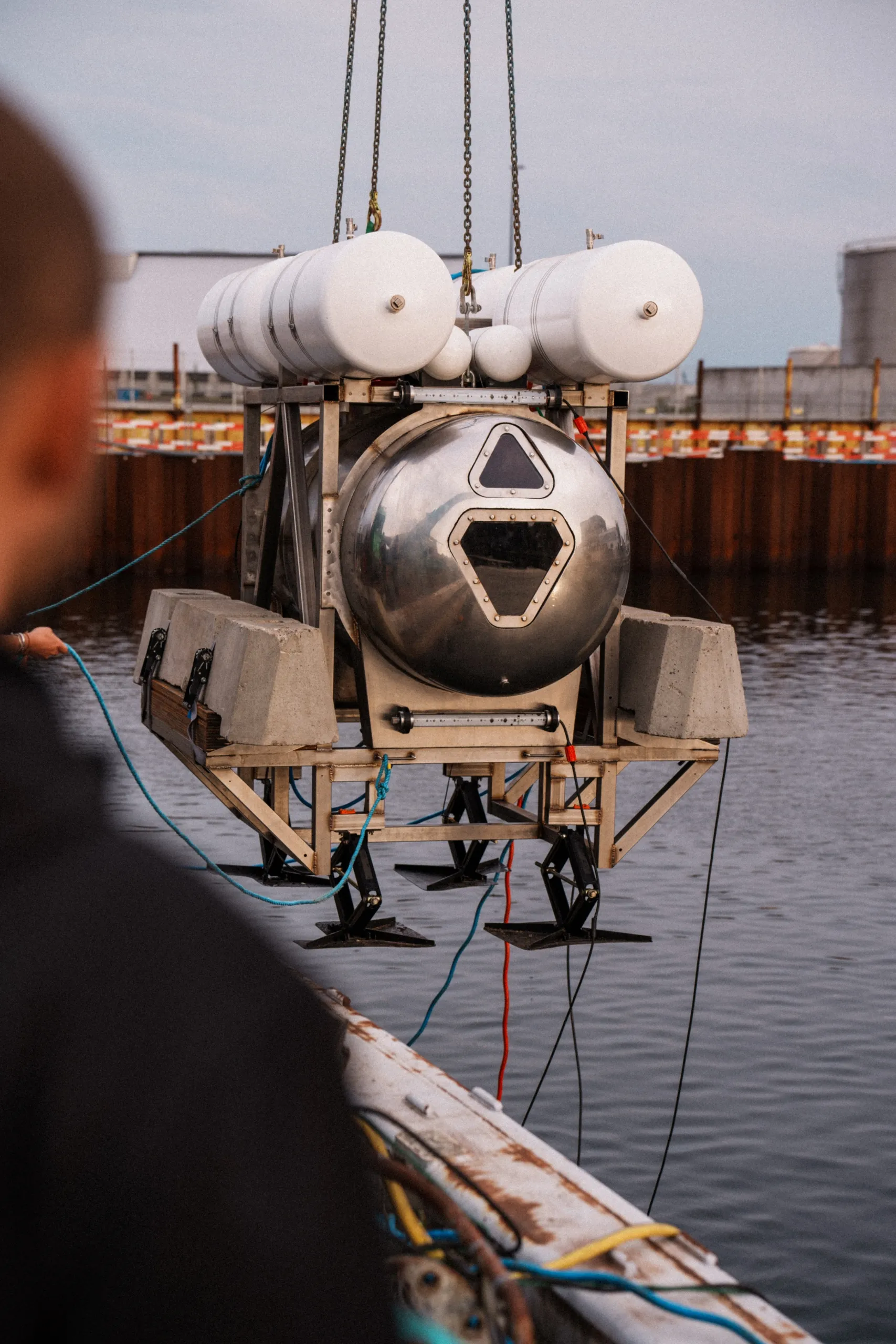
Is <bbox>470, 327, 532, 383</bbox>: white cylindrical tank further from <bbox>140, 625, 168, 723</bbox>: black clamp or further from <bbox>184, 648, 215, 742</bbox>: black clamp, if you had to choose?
<bbox>140, 625, 168, 723</bbox>: black clamp

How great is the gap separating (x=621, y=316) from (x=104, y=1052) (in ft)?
27.5

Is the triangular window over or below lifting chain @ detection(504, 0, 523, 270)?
below

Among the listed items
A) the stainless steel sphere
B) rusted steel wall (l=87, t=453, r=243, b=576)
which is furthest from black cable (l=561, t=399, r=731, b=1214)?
rusted steel wall (l=87, t=453, r=243, b=576)

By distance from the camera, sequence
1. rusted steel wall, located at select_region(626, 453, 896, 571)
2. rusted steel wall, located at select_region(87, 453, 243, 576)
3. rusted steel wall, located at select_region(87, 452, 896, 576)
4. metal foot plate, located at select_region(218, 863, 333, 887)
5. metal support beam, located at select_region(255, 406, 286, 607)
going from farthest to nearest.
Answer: rusted steel wall, located at select_region(626, 453, 896, 571)
rusted steel wall, located at select_region(87, 452, 896, 576)
rusted steel wall, located at select_region(87, 453, 243, 576)
metal support beam, located at select_region(255, 406, 286, 607)
metal foot plate, located at select_region(218, 863, 333, 887)

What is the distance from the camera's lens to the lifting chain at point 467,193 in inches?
378

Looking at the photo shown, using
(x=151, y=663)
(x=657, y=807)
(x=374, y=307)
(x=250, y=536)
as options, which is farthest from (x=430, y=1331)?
(x=250, y=536)

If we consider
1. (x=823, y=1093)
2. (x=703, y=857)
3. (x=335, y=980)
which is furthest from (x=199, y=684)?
(x=703, y=857)

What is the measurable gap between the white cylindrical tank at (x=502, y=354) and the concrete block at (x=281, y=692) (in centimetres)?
178

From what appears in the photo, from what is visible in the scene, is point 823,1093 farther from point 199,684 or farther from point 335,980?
point 335,980

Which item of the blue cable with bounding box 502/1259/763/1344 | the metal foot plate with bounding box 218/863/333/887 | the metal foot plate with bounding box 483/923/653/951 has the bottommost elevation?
the metal foot plate with bounding box 483/923/653/951

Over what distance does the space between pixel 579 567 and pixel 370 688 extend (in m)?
1.21

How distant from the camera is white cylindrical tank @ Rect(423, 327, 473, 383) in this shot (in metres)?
9.09

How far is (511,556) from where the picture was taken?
27.8ft

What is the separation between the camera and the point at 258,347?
10.2 m
